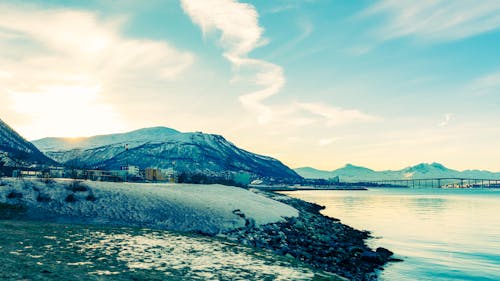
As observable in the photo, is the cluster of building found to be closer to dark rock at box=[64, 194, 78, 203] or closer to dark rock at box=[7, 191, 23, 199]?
dark rock at box=[7, 191, 23, 199]

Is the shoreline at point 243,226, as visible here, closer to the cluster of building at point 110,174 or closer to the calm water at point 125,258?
the calm water at point 125,258

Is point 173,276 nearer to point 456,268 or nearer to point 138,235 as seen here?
point 138,235

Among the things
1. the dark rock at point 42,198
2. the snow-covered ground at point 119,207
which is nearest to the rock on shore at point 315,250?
the snow-covered ground at point 119,207

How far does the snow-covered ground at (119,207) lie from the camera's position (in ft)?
108

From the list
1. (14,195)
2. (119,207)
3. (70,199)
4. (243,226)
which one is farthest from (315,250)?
(14,195)

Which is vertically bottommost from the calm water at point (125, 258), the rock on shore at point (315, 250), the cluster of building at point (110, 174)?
the rock on shore at point (315, 250)

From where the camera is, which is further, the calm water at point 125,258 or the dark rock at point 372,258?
the dark rock at point 372,258

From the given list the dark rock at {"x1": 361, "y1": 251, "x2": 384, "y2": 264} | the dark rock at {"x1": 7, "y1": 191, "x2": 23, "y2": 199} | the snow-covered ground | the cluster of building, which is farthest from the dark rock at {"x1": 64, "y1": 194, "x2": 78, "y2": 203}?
the dark rock at {"x1": 361, "y1": 251, "x2": 384, "y2": 264}

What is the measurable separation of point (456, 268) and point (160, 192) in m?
29.8

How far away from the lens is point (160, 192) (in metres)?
42.4

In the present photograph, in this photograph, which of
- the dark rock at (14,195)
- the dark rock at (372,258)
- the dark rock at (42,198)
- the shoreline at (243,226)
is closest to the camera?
the shoreline at (243,226)

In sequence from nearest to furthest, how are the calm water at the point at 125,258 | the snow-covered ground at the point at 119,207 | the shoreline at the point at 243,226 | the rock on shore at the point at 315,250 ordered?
the calm water at the point at 125,258
the rock on shore at the point at 315,250
the shoreline at the point at 243,226
the snow-covered ground at the point at 119,207

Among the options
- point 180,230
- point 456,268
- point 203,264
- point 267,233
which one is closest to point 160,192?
point 180,230

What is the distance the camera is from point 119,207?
1399 inches
